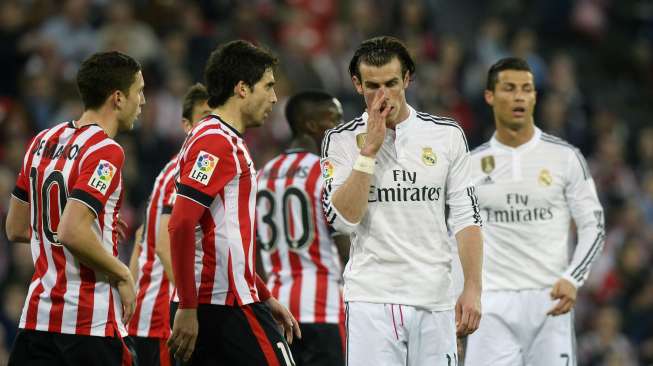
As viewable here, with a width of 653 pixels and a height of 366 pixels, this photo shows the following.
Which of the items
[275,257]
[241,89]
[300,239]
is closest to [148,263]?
[275,257]

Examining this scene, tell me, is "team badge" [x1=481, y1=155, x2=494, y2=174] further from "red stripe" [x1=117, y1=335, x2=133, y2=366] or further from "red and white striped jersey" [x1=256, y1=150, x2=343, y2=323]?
"red stripe" [x1=117, y1=335, x2=133, y2=366]

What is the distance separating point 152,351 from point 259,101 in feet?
7.11

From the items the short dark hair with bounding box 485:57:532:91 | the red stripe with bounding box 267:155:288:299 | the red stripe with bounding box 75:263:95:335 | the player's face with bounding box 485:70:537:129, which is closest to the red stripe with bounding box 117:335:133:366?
the red stripe with bounding box 75:263:95:335

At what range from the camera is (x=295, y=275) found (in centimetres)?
771

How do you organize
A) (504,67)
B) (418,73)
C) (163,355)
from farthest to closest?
(418,73)
(504,67)
(163,355)

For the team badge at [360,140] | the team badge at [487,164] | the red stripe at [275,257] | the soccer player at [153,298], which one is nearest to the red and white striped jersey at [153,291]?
the soccer player at [153,298]

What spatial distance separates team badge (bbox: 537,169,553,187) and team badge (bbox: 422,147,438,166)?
1995 mm

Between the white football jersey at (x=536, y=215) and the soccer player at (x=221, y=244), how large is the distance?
2.25 m

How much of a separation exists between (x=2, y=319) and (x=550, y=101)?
821 cm

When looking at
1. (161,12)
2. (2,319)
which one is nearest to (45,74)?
(161,12)

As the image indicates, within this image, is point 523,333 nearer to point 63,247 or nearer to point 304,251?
point 304,251

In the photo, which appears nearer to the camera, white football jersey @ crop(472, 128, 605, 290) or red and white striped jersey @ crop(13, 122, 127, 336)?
red and white striped jersey @ crop(13, 122, 127, 336)

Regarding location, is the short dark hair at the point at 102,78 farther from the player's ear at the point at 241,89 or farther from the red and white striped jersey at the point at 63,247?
the player's ear at the point at 241,89

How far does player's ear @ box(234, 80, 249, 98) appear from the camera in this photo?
5.84 metres
